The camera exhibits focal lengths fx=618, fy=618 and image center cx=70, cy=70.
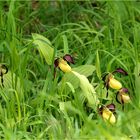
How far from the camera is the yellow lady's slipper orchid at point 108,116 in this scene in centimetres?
299

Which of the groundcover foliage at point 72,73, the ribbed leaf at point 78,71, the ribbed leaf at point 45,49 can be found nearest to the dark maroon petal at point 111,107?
the groundcover foliage at point 72,73

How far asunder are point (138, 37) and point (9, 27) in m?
0.81

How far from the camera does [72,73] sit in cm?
333

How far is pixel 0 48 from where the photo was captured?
12.0 feet

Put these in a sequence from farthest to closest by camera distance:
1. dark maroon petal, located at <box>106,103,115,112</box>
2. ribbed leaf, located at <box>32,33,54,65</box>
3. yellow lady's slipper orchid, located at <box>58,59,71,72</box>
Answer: ribbed leaf, located at <box>32,33,54,65</box>, yellow lady's slipper orchid, located at <box>58,59,71,72</box>, dark maroon petal, located at <box>106,103,115,112</box>

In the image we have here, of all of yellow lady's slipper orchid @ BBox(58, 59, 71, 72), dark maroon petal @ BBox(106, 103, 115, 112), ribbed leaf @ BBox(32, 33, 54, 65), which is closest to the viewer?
dark maroon petal @ BBox(106, 103, 115, 112)

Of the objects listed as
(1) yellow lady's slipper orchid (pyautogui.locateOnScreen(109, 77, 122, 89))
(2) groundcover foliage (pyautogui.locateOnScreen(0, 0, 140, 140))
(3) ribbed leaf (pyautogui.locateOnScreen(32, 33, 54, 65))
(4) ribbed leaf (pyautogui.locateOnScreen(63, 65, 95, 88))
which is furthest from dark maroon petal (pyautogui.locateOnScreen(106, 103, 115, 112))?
(3) ribbed leaf (pyautogui.locateOnScreen(32, 33, 54, 65))

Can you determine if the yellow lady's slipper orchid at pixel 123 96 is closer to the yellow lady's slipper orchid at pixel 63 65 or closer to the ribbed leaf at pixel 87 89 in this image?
the ribbed leaf at pixel 87 89

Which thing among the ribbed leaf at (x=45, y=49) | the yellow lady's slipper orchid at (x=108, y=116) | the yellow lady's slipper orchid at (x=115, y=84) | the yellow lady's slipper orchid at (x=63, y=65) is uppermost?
the ribbed leaf at (x=45, y=49)

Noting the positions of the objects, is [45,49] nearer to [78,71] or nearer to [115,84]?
[78,71]

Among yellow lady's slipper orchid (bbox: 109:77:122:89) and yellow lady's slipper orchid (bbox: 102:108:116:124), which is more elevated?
yellow lady's slipper orchid (bbox: 109:77:122:89)

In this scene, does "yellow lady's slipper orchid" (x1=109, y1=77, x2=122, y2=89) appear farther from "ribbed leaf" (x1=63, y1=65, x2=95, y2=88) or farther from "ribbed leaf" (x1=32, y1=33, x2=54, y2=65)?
"ribbed leaf" (x1=32, y1=33, x2=54, y2=65)

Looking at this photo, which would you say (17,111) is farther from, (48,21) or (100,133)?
(48,21)

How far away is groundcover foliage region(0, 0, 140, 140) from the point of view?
296cm
